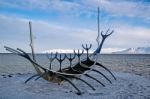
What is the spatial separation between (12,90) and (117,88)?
720 cm

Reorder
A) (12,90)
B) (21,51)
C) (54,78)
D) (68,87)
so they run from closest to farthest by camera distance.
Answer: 1. (21,51)
2. (54,78)
3. (12,90)
4. (68,87)

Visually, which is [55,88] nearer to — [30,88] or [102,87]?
[30,88]

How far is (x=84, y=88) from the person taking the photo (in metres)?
19.3

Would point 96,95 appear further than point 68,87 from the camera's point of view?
No

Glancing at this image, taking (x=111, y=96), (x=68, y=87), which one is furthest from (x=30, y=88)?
(x=111, y=96)

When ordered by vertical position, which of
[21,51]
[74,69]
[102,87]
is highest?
[21,51]

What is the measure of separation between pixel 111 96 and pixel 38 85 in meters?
6.59

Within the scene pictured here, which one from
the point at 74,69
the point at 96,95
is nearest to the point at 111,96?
the point at 96,95

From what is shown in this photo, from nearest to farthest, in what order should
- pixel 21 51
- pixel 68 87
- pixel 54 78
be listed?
pixel 21 51 < pixel 54 78 < pixel 68 87

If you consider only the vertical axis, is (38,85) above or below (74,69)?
below

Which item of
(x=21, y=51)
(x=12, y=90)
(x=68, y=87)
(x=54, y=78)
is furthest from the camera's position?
(x=68, y=87)

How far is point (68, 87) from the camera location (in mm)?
19844

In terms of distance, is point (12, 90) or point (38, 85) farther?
point (38, 85)

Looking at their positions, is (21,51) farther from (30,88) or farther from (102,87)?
(102,87)
